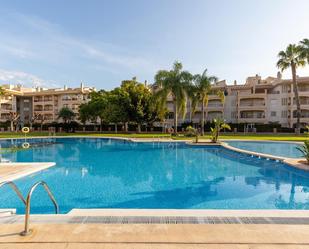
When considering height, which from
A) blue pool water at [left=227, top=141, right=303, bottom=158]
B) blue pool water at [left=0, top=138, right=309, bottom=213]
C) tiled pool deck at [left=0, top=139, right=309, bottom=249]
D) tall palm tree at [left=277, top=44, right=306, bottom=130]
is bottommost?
blue pool water at [left=0, top=138, right=309, bottom=213]

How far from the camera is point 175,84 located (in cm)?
3145

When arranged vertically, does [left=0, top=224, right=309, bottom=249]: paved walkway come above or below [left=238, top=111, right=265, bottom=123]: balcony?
below

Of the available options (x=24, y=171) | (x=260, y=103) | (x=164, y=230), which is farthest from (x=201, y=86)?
(x=164, y=230)

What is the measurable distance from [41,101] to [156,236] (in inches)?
2746

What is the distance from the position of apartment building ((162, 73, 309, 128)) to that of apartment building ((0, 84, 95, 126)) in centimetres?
2721

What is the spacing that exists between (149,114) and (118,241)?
37749 mm

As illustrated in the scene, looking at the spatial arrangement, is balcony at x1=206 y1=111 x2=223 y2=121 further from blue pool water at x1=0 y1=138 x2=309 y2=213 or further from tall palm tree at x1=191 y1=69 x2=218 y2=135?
blue pool water at x1=0 y1=138 x2=309 y2=213

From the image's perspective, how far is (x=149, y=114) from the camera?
134 feet

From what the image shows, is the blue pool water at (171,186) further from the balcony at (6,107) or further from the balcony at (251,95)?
the balcony at (6,107)

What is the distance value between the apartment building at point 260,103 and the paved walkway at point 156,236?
4116 cm

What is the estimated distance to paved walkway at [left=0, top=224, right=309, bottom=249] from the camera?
3299mm

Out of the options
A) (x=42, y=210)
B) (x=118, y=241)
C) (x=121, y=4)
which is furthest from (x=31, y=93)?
(x=118, y=241)

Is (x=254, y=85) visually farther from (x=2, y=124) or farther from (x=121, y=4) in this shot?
(x=2, y=124)

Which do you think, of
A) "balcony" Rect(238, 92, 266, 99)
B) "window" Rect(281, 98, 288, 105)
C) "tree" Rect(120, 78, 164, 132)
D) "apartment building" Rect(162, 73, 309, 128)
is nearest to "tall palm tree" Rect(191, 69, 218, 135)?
"tree" Rect(120, 78, 164, 132)
